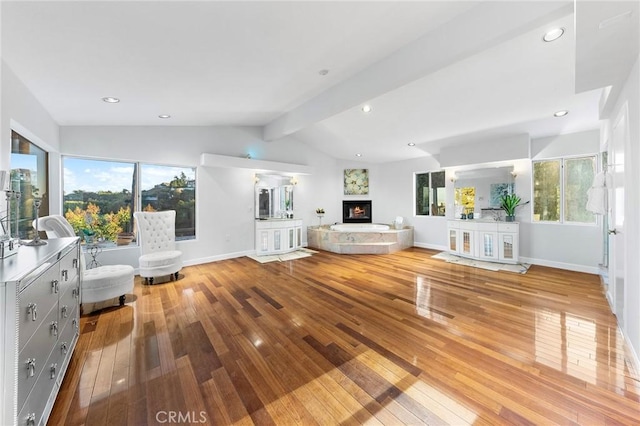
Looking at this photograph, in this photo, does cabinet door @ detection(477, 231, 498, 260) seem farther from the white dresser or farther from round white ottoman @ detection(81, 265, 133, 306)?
the white dresser

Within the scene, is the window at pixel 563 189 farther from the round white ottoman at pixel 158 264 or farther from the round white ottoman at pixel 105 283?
the round white ottoman at pixel 105 283

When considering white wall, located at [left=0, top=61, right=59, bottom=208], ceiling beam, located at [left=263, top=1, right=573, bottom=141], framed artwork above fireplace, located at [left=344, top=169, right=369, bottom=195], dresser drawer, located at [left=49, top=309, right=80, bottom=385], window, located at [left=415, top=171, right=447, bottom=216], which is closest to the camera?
dresser drawer, located at [left=49, top=309, right=80, bottom=385]

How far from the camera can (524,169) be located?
5422mm

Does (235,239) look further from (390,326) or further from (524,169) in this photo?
(524,169)

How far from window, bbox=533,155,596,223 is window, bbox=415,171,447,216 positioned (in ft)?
6.56

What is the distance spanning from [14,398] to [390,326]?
2.74m

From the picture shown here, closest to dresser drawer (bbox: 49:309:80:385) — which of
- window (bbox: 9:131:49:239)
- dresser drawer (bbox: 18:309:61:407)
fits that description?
dresser drawer (bbox: 18:309:61:407)

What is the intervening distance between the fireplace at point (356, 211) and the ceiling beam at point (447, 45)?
4.72 metres

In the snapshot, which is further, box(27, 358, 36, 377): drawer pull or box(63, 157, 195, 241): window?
box(63, 157, 195, 241): window

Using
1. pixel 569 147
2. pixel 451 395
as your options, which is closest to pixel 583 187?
→ pixel 569 147

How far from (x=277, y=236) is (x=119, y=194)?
337 centimetres

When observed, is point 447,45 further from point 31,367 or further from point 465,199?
point 465,199

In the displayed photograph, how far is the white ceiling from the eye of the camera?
77.5 inches

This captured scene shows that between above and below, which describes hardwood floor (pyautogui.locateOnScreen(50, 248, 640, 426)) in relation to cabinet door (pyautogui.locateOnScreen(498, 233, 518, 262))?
below
